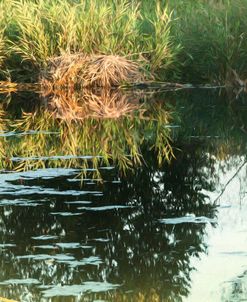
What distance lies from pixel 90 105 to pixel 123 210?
330 inches

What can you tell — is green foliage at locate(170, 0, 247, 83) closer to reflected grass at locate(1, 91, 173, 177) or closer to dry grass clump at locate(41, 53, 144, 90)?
dry grass clump at locate(41, 53, 144, 90)

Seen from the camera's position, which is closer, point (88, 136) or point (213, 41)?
point (88, 136)

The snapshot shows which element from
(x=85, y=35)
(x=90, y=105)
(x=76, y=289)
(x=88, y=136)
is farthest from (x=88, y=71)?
(x=76, y=289)

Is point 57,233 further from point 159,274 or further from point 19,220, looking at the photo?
point 159,274

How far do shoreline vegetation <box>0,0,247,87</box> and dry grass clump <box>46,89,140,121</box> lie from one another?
55 cm

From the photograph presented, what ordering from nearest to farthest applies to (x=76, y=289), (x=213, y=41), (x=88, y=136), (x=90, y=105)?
(x=76, y=289)
(x=88, y=136)
(x=90, y=105)
(x=213, y=41)

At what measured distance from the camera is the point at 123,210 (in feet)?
25.2

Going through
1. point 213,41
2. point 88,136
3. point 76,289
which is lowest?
point 76,289

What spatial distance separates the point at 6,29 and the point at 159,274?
547 inches

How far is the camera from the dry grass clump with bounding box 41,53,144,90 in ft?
60.8

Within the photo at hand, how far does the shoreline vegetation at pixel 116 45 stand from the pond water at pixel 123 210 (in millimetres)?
4653

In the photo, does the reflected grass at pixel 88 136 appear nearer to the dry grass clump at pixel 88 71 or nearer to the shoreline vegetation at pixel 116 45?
the dry grass clump at pixel 88 71

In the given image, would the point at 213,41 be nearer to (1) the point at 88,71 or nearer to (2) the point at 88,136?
(1) the point at 88,71

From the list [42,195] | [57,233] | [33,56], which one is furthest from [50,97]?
[57,233]
